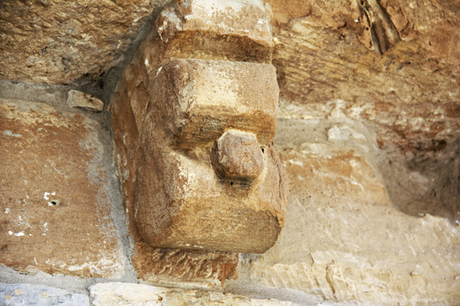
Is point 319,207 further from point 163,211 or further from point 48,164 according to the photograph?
point 48,164

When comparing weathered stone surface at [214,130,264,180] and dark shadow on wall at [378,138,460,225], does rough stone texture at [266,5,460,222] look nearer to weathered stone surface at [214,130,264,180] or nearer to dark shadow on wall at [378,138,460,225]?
dark shadow on wall at [378,138,460,225]

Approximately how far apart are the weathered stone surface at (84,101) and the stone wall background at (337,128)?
0.02 meters

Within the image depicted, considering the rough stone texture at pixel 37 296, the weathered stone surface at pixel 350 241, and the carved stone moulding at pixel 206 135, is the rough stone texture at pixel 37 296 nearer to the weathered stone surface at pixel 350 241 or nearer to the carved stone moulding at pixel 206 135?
the carved stone moulding at pixel 206 135

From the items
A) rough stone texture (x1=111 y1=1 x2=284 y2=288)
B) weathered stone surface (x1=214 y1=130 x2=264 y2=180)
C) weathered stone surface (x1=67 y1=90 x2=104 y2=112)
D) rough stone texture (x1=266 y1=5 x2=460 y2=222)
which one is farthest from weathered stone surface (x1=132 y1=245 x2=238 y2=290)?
rough stone texture (x1=266 y1=5 x2=460 y2=222)

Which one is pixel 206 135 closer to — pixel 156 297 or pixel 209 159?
pixel 209 159

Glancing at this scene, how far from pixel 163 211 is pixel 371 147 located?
2.84 ft

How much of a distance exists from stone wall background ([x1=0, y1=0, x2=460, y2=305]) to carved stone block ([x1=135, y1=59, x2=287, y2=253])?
6.5 inches

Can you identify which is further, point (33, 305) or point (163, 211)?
point (163, 211)

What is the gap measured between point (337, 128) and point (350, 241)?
382 mm

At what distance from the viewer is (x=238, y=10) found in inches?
47.4

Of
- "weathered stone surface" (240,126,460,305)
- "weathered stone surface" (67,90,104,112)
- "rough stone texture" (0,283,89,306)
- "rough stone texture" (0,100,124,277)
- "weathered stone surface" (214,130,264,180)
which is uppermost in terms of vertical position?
"weathered stone surface" (214,130,264,180)

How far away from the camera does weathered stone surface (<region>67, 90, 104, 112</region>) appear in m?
1.34

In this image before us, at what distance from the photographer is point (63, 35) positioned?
3.94 feet

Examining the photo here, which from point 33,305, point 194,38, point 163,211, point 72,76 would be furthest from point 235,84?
point 33,305
